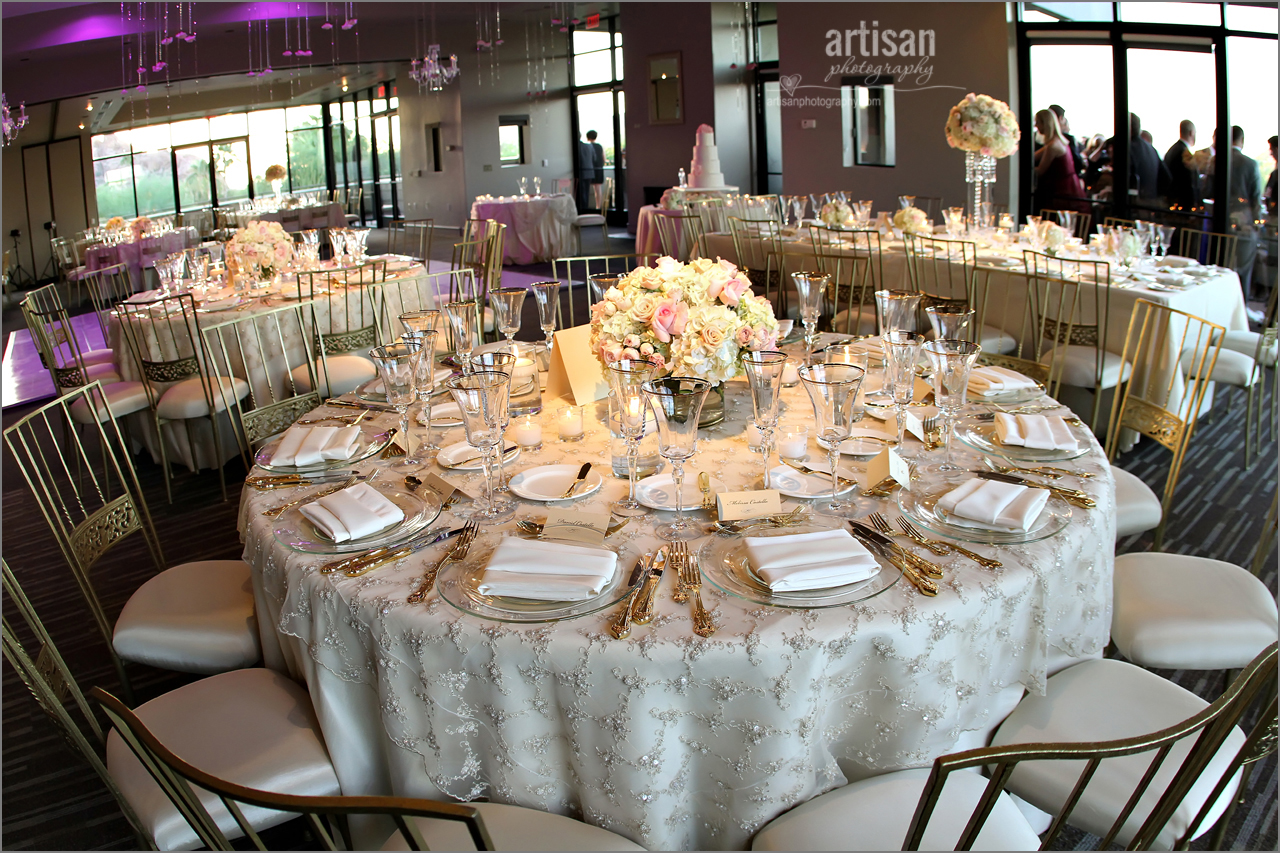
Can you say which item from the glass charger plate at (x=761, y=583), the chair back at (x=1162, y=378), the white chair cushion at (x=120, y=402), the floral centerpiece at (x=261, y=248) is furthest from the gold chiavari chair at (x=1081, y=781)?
the floral centerpiece at (x=261, y=248)

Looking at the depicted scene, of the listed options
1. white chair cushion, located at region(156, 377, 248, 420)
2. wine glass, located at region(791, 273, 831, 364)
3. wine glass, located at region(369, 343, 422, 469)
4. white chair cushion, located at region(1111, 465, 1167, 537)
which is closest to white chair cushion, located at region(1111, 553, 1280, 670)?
white chair cushion, located at region(1111, 465, 1167, 537)

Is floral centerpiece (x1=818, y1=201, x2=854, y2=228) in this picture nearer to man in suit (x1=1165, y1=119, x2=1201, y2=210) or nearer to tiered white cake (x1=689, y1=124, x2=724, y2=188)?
tiered white cake (x1=689, y1=124, x2=724, y2=188)

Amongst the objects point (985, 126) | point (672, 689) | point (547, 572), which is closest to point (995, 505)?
point (672, 689)

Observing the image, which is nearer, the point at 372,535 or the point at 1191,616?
the point at 372,535

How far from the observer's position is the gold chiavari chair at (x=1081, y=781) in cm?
104

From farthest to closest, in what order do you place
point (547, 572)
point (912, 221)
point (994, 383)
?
point (912, 221) < point (994, 383) < point (547, 572)

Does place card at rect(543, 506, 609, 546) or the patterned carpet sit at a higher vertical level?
place card at rect(543, 506, 609, 546)

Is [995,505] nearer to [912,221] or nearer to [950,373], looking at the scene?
[950,373]

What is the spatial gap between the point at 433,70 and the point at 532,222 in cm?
346

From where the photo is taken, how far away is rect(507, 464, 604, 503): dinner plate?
1.82 metres

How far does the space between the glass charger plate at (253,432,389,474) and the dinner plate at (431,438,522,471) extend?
0.17 m

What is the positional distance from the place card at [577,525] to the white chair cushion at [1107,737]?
804 mm

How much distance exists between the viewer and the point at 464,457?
2.03 metres

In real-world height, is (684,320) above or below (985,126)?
below
